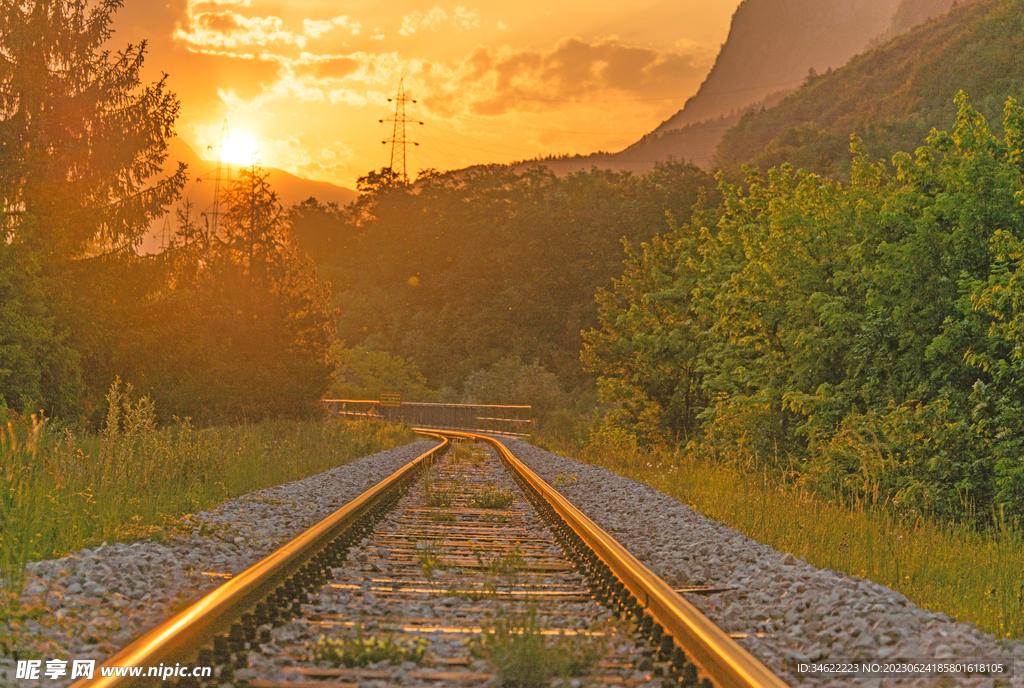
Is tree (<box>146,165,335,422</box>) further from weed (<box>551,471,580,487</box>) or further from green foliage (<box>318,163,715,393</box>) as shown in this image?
green foliage (<box>318,163,715,393</box>)

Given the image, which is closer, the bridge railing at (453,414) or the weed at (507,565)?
the weed at (507,565)

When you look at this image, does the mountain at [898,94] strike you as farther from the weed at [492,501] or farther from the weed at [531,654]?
the weed at [531,654]

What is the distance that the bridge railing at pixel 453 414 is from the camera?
1476 inches

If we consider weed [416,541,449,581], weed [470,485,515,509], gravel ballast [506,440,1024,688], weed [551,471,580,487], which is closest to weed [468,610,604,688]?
gravel ballast [506,440,1024,688]

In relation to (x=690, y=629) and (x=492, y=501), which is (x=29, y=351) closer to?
(x=492, y=501)

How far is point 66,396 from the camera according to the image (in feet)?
65.8

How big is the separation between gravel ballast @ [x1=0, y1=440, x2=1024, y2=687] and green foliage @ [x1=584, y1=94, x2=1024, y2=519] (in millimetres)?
4213

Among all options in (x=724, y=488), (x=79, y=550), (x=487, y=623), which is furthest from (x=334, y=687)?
(x=724, y=488)

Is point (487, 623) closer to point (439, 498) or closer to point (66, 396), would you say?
point (439, 498)

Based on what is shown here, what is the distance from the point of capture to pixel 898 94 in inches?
4021

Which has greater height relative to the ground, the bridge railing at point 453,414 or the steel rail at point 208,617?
the steel rail at point 208,617

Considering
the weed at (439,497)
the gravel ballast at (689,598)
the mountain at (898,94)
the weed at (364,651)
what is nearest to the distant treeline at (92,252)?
the weed at (439,497)

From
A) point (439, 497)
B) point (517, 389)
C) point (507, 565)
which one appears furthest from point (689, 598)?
point (517, 389)

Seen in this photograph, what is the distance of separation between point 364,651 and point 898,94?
114869mm
